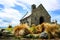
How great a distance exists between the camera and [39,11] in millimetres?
38156

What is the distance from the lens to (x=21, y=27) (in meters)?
9.34

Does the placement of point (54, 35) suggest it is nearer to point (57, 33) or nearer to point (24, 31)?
point (57, 33)

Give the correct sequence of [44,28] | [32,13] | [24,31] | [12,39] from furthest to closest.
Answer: [32,13]
[44,28]
[24,31]
[12,39]

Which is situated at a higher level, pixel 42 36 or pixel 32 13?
pixel 32 13

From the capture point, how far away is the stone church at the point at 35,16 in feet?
121

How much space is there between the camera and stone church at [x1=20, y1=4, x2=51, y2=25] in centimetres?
3686

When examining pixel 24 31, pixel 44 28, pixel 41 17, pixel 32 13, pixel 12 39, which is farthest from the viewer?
pixel 41 17

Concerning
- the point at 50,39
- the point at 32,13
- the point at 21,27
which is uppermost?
the point at 32,13

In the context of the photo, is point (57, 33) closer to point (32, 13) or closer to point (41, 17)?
point (32, 13)

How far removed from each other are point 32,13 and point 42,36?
2797 cm

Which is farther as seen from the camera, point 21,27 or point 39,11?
point 39,11

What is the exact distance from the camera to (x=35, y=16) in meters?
38.1

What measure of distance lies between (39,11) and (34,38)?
2948 cm

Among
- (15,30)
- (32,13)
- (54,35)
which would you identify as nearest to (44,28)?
(54,35)
